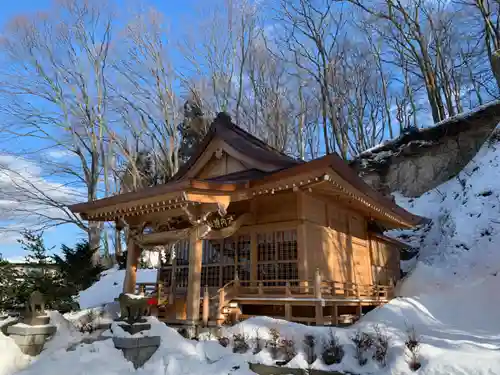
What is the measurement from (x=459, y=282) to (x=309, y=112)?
20.7 metres

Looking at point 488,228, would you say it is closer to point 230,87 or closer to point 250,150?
point 250,150

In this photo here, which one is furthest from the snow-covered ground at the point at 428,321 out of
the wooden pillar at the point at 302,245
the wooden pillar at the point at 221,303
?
the wooden pillar at the point at 302,245

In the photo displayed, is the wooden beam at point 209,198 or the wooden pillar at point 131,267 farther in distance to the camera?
the wooden pillar at point 131,267

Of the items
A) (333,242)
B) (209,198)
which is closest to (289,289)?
(209,198)

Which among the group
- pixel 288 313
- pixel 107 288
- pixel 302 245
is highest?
pixel 302 245

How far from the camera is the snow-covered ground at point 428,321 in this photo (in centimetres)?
627

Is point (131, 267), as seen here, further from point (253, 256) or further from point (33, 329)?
point (33, 329)

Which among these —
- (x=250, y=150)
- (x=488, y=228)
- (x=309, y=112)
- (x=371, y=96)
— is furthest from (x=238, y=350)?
(x=371, y=96)

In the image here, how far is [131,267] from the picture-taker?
1154 cm

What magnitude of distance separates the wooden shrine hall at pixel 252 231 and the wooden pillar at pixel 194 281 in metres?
0.02

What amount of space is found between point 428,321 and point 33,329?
35.0ft

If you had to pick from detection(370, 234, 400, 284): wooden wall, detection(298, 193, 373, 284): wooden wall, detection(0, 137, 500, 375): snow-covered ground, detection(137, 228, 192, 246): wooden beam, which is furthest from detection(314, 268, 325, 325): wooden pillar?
detection(370, 234, 400, 284): wooden wall

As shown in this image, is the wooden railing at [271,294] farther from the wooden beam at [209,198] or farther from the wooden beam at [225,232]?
the wooden beam at [209,198]

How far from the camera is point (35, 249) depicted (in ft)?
39.5
